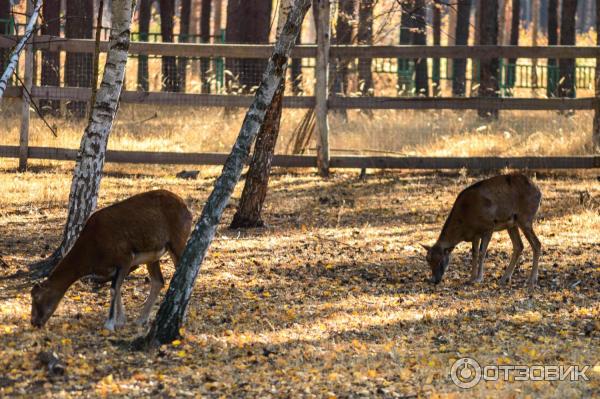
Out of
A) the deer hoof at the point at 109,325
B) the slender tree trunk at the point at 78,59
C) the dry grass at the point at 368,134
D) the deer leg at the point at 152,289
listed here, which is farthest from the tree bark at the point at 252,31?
the deer hoof at the point at 109,325

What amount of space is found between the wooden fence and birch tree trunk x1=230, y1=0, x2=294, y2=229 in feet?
13.1

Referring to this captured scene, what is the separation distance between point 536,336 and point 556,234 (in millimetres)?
5466

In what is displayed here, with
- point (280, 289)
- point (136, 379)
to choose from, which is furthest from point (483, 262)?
point (136, 379)

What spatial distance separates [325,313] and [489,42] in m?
23.2

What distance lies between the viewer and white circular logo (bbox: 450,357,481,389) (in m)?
8.08

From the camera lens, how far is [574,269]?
12711 mm

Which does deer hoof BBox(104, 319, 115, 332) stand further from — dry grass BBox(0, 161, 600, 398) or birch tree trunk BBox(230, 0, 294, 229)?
birch tree trunk BBox(230, 0, 294, 229)

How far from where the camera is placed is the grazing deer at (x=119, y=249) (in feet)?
29.9

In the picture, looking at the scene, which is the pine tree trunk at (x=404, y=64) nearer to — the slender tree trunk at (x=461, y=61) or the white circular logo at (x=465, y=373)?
the slender tree trunk at (x=461, y=61)

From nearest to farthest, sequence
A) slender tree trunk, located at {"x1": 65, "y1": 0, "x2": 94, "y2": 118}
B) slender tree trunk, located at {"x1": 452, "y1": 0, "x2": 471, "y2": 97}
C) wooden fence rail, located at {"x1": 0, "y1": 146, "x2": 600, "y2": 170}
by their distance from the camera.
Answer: wooden fence rail, located at {"x1": 0, "y1": 146, "x2": 600, "y2": 170} < slender tree trunk, located at {"x1": 65, "y1": 0, "x2": 94, "y2": 118} < slender tree trunk, located at {"x1": 452, "y1": 0, "x2": 471, "y2": 97}

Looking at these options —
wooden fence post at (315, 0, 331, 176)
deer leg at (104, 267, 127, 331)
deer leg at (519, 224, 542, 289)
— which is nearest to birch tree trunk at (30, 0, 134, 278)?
deer leg at (104, 267, 127, 331)

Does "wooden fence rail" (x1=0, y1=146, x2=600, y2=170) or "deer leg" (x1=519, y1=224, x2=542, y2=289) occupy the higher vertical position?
"wooden fence rail" (x1=0, y1=146, x2=600, y2=170)

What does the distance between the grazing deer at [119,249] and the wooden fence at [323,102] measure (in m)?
9.07

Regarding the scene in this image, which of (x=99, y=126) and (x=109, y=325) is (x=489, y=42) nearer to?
(x=99, y=126)
